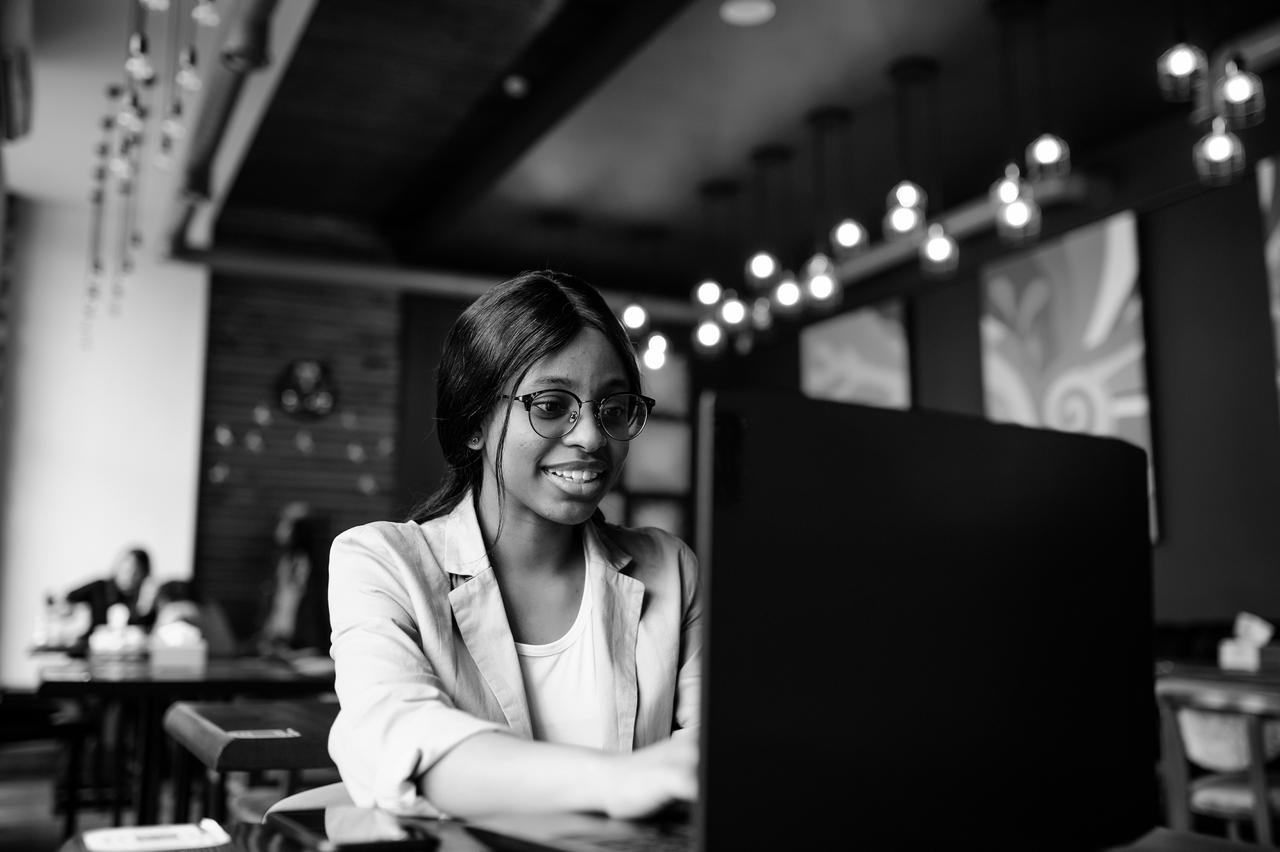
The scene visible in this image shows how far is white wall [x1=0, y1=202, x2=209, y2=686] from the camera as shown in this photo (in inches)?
305

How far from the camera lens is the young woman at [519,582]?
42.3 inches

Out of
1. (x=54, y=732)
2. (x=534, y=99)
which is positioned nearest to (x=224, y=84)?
(x=534, y=99)

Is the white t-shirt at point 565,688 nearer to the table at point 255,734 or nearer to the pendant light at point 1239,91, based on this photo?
the table at point 255,734

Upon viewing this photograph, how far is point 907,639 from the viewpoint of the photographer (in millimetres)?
737

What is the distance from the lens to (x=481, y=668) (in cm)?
120

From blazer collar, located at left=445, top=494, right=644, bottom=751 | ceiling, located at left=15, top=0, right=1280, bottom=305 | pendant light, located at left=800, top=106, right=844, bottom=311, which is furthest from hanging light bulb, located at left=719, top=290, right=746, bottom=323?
blazer collar, located at left=445, top=494, right=644, bottom=751

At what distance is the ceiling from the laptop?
152 inches

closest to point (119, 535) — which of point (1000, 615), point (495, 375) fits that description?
point (495, 375)

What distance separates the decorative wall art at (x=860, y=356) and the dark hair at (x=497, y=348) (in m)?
6.40

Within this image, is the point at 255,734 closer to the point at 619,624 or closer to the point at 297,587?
the point at 619,624

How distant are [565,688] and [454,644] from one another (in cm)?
14

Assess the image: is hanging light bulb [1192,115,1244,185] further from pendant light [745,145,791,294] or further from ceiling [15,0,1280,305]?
pendant light [745,145,791,294]

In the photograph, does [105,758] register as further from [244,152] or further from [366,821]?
[366,821]

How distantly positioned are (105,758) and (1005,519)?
5.62 metres
